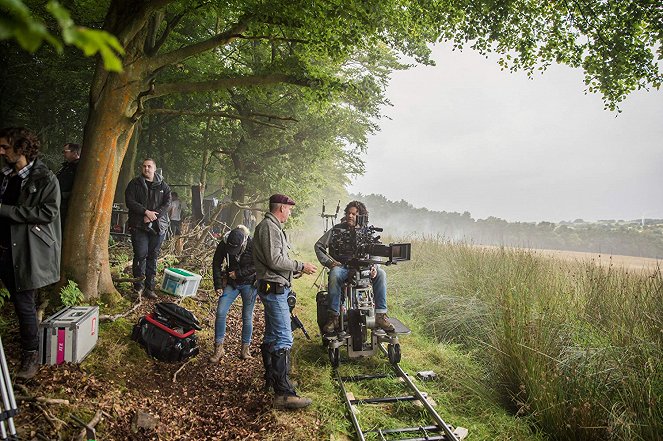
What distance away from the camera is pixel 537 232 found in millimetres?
33844

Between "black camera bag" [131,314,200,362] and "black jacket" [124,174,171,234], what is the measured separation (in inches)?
74.5

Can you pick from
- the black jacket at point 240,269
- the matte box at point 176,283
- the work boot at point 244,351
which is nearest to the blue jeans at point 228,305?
the black jacket at point 240,269

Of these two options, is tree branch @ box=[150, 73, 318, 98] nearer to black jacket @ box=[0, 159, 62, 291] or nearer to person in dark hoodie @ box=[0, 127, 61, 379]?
person in dark hoodie @ box=[0, 127, 61, 379]

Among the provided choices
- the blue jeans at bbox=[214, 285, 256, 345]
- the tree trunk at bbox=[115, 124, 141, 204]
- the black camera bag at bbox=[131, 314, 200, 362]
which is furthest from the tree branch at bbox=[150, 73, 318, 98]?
the tree trunk at bbox=[115, 124, 141, 204]

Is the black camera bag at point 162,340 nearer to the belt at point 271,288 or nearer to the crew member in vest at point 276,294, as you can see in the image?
the crew member in vest at point 276,294

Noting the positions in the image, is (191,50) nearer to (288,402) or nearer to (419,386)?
(288,402)

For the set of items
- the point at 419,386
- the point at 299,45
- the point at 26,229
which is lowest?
the point at 419,386

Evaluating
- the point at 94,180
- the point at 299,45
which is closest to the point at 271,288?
the point at 94,180

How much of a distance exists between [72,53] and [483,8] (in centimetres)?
1135

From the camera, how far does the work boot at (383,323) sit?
5680mm

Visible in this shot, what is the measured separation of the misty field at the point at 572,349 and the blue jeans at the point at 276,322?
2446 mm

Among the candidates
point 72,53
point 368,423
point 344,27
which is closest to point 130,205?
point 344,27

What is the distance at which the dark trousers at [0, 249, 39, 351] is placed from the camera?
3721 mm

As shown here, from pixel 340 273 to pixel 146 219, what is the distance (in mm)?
3243
